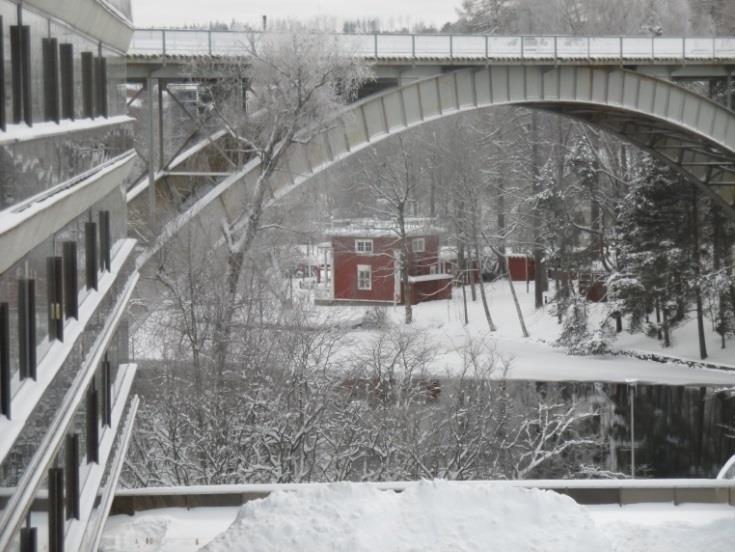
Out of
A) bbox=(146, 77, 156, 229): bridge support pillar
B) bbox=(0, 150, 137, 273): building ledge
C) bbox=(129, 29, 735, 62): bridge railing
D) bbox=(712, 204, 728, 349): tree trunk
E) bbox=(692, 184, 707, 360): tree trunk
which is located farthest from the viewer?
bbox=(712, 204, 728, 349): tree trunk

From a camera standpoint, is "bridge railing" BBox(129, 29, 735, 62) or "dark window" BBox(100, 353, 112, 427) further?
"bridge railing" BBox(129, 29, 735, 62)

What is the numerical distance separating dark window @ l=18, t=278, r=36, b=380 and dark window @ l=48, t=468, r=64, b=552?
0.98 metres

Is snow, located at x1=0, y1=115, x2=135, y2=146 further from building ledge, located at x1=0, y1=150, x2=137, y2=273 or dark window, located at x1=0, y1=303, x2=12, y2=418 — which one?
dark window, located at x1=0, y1=303, x2=12, y2=418

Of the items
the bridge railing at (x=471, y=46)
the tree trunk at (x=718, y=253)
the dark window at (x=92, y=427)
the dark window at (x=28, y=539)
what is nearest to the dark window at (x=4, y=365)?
the dark window at (x=28, y=539)

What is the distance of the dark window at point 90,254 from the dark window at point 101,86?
99 centimetres

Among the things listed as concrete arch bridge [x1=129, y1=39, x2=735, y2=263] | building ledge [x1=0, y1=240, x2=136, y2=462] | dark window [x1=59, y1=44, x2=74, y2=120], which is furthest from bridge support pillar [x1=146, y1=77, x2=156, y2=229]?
dark window [x1=59, y1=44, x2=74, y2=120]

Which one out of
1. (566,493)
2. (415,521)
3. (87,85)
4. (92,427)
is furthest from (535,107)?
(92,427)

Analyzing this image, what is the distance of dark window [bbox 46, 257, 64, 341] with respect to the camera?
258 inches

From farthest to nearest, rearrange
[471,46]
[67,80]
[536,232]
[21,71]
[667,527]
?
[536,232], [471,46], [667,527], [67,80], [21,71]

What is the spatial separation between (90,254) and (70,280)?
1.39 metres

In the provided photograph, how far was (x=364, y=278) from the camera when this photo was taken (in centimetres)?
5359

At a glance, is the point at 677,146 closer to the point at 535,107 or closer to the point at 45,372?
the point at 535,107

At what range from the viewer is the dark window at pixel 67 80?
7.20 metres

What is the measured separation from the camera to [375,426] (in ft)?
76.4
